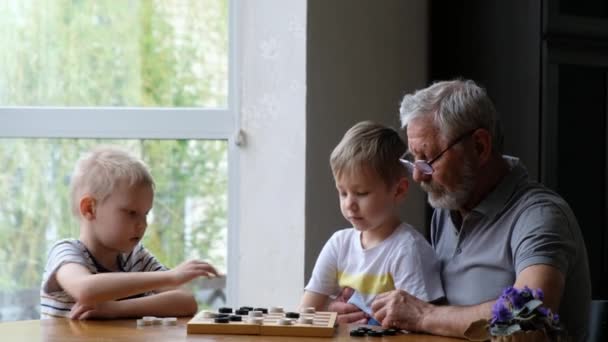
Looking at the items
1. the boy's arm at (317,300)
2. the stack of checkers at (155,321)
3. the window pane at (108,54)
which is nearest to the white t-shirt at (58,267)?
the stack of checkers at (155,321)

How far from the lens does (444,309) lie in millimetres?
2555

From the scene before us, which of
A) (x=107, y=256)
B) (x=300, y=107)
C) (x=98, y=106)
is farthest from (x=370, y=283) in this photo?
(x=98, y=106)

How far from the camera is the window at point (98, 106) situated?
13.1ft

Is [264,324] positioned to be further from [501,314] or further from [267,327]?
[501,314]

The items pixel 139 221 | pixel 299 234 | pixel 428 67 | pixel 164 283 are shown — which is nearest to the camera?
pixel 164 283

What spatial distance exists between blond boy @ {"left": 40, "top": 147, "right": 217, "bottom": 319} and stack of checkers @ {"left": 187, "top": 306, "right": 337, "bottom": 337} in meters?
0.20

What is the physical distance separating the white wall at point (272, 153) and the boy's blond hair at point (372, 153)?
743 mm

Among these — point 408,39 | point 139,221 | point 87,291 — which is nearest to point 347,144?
point 139,221

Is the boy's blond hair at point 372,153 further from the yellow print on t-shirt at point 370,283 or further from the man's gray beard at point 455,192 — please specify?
the yellow print on t-shirt at point 370,283

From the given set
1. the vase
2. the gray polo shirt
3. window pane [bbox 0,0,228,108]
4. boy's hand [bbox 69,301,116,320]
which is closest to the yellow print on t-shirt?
the gray polo shirt

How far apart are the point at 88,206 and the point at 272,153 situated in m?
1.02

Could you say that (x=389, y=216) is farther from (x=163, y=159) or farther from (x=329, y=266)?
(x=163, y=159)

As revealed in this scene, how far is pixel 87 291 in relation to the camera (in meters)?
2.67

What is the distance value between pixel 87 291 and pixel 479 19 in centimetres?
178
